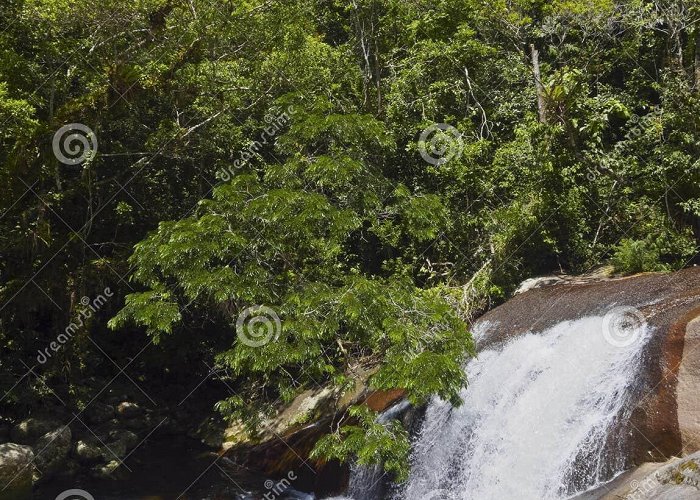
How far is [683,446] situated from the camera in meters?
7.29

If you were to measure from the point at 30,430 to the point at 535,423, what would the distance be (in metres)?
9.05

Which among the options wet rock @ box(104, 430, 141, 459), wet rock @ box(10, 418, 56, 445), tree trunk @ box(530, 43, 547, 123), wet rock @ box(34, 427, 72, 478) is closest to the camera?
wet rock @ box(34, 427, 72, 478)

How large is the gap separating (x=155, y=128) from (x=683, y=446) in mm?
11488

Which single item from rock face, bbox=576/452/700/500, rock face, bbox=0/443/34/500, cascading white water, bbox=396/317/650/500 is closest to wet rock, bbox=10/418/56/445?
rock face, bbox=0/443/34/500

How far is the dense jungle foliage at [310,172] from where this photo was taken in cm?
962

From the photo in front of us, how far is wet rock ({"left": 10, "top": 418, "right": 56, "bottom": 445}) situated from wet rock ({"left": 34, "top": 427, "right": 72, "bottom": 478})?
0.21m

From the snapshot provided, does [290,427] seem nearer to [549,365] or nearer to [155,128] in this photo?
[549,365]

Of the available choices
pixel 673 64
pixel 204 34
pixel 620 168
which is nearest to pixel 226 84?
pixel 204 34

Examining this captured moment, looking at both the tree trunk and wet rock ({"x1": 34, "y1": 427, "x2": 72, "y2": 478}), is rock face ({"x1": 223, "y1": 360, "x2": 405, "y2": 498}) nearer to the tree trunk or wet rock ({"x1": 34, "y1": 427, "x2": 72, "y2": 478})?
wet rock ({"x1": 34, "y1": 427, "x2": 72, "y2": 478})

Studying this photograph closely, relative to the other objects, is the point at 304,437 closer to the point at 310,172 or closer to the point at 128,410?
Answer: the point at 310,172

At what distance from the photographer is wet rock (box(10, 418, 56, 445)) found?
12.7 metres

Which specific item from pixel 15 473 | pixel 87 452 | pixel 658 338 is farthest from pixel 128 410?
pixel 658 338

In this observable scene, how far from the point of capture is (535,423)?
8.75 metres

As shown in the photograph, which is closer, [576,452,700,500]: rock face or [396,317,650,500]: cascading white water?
[576,452,700,500]: rock face
